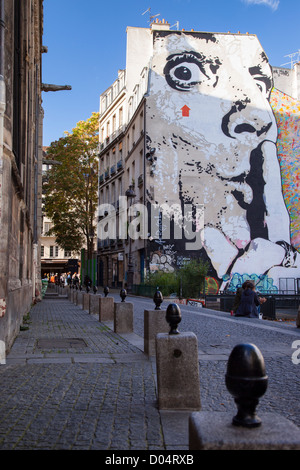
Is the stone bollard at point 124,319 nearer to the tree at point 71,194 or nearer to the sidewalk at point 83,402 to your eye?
the sidewalk at point 83,402

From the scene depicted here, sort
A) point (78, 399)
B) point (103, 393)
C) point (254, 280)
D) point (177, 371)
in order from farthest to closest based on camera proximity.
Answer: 1. point (254, 280)
2. point (103, 393)
3. point (78, 399)
4. point (177, 371)

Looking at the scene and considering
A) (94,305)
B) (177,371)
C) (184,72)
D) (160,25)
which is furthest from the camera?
(160,25)

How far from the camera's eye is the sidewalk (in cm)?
340

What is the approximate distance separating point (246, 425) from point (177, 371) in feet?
8.00

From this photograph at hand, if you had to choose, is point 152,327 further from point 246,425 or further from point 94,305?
point 94,305

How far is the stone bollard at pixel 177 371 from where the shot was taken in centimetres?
425

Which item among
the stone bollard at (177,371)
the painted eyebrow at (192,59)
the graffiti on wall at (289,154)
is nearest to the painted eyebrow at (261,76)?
the graffiti on wall at (289,154)

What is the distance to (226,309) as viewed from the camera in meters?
18.8

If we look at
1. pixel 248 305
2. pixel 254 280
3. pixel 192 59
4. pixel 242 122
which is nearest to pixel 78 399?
pixel 248 305

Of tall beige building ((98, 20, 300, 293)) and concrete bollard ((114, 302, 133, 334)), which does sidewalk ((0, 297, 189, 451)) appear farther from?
tall beige building ((98, 20, 300, 293))

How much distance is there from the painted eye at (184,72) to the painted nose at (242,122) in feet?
9.91

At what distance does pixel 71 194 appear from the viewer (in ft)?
145

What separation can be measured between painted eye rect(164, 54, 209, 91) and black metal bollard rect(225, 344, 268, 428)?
32.9 metres

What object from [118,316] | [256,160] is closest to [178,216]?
[256,160]
